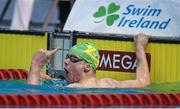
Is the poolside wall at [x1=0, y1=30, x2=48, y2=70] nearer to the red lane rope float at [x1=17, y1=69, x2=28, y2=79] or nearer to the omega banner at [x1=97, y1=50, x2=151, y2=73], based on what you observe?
the red lane rope float at [x1=17, y1=69, x2=28, y2=79]

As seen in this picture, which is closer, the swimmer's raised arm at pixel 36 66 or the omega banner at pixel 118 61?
the swimmer's raised arm at pixel 36 66

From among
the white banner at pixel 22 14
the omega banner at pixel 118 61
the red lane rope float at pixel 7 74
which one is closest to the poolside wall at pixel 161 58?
the omega banner at pixel 118 61

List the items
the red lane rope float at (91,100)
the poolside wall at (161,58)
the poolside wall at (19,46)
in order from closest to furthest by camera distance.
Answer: the red lane rope float at (91,100) → the poolside wall at (161,58) → the poolside wall at (19,46)

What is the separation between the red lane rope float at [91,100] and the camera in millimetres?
5438

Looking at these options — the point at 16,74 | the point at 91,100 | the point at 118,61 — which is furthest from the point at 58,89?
the point at 16,74

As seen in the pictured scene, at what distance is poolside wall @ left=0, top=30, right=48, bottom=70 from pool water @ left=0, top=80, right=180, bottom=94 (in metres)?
0.69

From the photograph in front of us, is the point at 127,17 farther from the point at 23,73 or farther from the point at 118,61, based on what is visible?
the point at 23,73

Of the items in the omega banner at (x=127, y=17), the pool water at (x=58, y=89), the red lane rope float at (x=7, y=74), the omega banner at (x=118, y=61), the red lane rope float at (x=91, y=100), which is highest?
the omega banner at (x=127, y=17)

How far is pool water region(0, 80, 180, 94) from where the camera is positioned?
612cm

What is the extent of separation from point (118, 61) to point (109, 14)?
18.4 inches

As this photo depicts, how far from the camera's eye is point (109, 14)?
24.0ft

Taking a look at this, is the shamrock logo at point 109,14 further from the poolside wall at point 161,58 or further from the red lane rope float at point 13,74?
the red lane rope float at point 13,74

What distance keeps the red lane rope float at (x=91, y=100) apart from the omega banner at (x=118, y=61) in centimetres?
109

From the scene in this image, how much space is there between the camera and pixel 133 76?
23.0 feet
